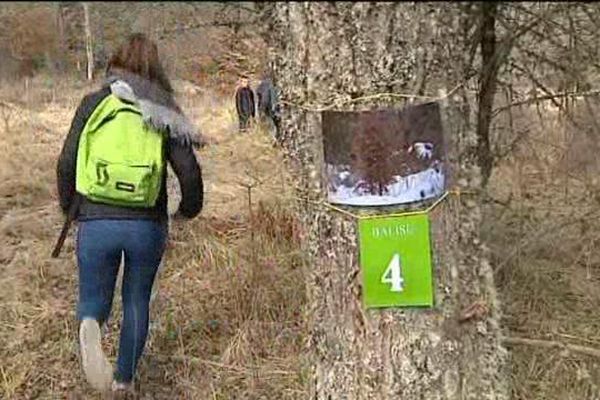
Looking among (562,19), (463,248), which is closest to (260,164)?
(562,19)

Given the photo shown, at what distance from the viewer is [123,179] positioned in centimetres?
355

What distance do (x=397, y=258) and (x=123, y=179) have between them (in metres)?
1.32

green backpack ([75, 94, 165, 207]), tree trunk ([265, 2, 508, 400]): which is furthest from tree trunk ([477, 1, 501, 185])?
green backpack ([75, 94, 165, 207])

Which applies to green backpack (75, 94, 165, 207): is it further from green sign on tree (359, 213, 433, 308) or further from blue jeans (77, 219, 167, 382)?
green sign on tree (359, 213, 433, 308)

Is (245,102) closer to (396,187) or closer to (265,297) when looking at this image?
(265,297)

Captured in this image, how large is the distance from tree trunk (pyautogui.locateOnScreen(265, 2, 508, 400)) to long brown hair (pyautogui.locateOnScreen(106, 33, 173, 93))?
35.8 inches

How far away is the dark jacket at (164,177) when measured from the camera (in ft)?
11.9

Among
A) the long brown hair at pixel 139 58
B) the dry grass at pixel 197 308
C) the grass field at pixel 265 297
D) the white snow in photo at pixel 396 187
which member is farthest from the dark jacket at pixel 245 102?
the white snow in photo at pixel 396 187

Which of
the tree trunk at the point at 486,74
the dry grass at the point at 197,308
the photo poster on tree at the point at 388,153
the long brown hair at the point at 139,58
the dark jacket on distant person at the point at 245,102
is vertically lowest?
the dry grass at the point at 197,308

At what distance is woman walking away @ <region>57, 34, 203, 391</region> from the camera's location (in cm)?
357

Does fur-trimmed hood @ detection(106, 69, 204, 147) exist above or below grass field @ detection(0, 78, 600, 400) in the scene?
above

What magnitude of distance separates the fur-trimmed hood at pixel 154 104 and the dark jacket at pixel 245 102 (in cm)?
633

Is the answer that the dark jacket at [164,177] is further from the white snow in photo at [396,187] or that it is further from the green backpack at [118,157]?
the white snow in photo at [396,187]

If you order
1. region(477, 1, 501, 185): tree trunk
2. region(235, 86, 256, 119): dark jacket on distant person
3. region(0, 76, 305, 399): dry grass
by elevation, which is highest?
region(235, 86, 256, 119): dark jacket on distant person
